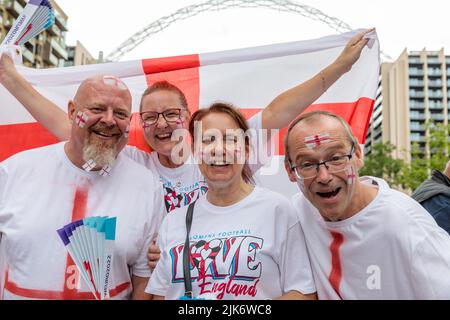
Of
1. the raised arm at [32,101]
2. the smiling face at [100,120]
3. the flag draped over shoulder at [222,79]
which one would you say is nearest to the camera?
the smiling face at [100,120]

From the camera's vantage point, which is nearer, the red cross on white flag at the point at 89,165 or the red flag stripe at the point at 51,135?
the red cross on white flag at the point at 89,165

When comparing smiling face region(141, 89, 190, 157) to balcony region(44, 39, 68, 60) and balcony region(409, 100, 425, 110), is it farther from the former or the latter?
balcony region(409, 100, 425, 110)

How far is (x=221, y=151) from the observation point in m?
2.33

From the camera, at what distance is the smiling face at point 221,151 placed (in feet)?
A: 7.68

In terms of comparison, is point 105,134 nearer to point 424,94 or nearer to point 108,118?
point 108,118

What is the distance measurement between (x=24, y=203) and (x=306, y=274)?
5.29 feet

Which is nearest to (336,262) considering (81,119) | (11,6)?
(81,119)

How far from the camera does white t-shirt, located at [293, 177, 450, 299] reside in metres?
2.05

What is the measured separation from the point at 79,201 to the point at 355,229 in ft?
5.07

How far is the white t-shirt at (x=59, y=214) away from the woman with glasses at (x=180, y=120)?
223 millimetres

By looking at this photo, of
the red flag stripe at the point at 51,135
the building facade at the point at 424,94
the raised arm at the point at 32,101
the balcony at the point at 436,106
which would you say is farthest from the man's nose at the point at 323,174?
the balcony at the point at 436,106

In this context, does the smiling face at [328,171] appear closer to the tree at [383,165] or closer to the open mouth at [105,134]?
the open mouth at [105,134]
